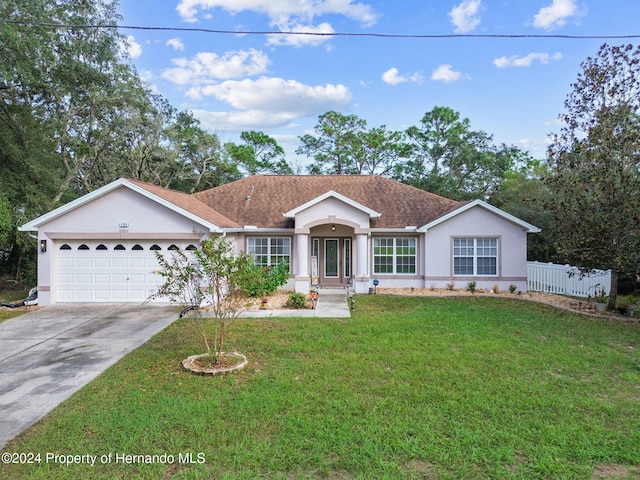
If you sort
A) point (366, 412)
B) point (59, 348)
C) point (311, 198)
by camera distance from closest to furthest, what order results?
point (366, 412), point (59, 348), point (311, 198)

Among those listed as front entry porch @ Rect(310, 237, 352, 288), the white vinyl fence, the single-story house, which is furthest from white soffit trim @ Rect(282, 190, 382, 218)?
the white vinyl fence

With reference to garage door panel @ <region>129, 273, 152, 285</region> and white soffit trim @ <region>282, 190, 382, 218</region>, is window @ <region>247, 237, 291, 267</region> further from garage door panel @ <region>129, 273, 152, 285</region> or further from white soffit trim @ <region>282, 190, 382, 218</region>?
garage door panel @ <region>129, 273, 152, 285</region>

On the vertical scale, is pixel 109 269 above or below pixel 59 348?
above

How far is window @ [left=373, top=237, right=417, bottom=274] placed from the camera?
17.0 metres

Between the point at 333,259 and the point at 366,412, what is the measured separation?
41.1 feet

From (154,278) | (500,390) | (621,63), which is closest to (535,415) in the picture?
(500,390)

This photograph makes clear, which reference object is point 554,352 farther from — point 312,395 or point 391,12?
point 391,12

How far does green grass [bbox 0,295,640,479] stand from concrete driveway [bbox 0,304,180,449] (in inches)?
16.2

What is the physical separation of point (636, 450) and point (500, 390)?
1.80 metres

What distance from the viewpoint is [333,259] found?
17562 millimetres

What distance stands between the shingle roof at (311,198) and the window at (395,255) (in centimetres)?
82

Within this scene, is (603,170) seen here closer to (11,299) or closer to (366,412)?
(366,412)

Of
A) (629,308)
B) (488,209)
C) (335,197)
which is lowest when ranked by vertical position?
(629,308)

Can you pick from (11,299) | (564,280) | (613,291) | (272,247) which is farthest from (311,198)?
(11,299)
